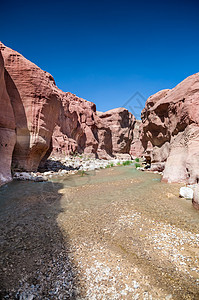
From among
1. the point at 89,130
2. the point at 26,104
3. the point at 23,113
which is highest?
the point at 26,104

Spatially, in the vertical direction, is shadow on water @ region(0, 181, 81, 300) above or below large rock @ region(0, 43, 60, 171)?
below

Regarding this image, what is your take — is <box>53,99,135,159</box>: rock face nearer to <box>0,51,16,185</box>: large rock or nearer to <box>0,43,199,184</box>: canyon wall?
<box>0,43,199,184</box>: canyon wall

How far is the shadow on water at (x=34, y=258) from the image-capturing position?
52.6 inches

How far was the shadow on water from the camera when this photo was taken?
134cm

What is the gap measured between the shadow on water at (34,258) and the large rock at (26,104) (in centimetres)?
575

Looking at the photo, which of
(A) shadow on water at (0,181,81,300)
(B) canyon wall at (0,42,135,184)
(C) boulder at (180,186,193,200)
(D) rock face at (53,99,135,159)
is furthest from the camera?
(D) rock face at (53,99,135,159)

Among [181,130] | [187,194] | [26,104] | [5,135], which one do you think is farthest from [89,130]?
[187,194]

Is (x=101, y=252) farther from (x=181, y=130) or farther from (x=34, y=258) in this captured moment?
(x=181, y=130)

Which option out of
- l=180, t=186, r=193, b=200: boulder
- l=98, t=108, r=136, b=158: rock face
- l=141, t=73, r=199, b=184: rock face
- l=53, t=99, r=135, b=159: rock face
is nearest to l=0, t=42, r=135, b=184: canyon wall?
l=180, t=186, r=193, b=200: boulder

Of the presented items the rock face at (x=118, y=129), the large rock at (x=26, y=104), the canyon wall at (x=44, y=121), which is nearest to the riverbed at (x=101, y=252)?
the canyon wall at (x=44, y=121)

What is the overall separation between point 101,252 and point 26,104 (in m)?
8.74

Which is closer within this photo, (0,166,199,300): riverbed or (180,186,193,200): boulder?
(0,166,199,300): riverbed

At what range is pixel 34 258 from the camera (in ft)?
5.68

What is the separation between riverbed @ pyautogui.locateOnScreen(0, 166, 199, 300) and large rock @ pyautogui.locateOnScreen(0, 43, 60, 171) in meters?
5.48
